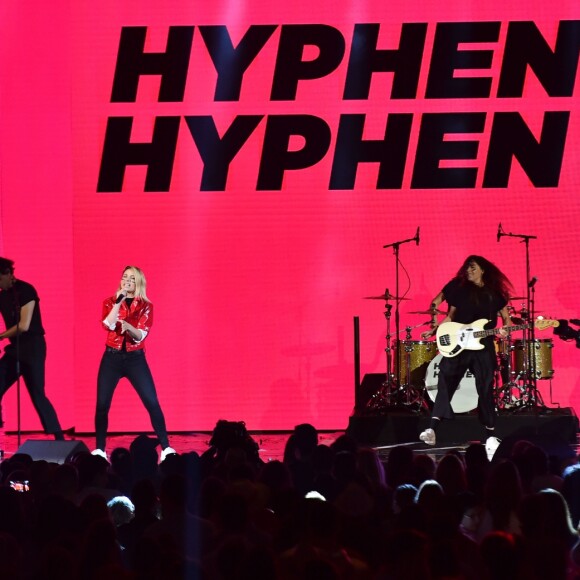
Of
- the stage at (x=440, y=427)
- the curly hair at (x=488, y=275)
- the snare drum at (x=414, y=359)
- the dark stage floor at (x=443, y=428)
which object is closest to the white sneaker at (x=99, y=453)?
the dark stage floor at (x=443, y=428)

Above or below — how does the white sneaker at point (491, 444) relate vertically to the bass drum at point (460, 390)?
below

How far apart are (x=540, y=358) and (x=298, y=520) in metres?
7.10

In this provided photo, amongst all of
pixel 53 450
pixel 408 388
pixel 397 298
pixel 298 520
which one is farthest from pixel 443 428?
pixel 298 520

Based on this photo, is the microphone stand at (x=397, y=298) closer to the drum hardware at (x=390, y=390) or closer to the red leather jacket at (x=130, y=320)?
the drum hardware at (x=390, y=390)

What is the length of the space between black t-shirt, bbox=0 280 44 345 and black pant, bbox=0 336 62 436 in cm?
5

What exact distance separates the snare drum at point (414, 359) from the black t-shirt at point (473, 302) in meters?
0.77

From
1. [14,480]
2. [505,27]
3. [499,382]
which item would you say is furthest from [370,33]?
[14,480]

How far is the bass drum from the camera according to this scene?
34.2ft

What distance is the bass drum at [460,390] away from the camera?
34.2 feet

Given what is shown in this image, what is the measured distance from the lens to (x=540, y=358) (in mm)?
10414

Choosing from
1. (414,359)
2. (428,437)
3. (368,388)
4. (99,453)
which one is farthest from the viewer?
(368,388)

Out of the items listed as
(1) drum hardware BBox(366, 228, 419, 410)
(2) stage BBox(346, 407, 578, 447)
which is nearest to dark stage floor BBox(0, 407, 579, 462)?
(2) stage BBox(346, 407, 578, 447)

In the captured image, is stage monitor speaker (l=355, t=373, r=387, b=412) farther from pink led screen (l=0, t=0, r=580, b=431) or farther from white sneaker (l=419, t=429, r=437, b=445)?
white sneaker (l=419, t=429, r=437, b=445)

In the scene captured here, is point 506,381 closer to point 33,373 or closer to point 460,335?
point 460,335
